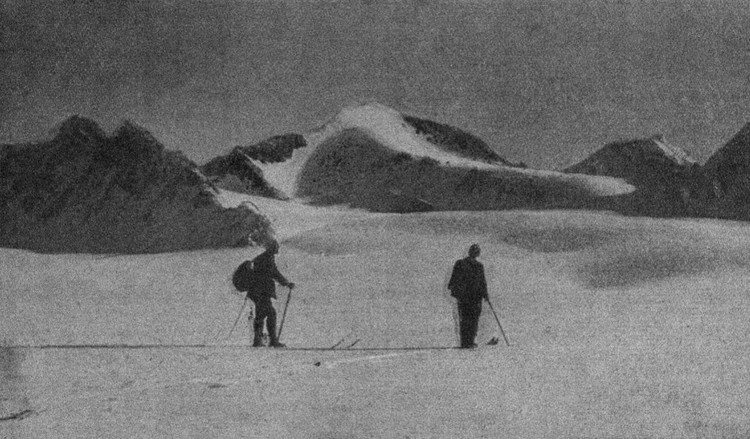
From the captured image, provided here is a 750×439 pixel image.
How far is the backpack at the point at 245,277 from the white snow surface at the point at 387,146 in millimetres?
82683

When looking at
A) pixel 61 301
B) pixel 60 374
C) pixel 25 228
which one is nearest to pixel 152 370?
pixel 60 374

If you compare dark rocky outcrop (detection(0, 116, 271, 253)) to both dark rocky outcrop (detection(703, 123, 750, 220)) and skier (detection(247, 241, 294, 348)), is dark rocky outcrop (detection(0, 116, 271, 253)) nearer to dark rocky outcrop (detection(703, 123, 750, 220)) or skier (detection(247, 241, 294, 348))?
skier (detection(247, 241, 294, 348))

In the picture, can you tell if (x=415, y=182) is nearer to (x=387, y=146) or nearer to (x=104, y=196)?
(x=387, y=146)

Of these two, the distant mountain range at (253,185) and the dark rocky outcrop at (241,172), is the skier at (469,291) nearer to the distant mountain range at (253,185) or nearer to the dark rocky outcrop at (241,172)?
the distant mountain range at (253,185)

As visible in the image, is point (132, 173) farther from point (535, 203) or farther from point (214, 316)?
point (535, 203)

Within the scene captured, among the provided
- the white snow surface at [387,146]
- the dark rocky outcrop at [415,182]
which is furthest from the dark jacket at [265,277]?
the white snow surface at [387,146]

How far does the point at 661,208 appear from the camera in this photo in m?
53.3

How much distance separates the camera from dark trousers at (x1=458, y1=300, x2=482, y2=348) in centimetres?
1381

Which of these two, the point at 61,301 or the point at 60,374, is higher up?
the point at 60,374

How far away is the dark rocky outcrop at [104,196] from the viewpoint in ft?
136

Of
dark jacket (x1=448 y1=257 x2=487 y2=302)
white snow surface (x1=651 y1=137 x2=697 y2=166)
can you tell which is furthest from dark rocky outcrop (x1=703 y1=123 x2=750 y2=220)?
white snow surface (x1=651 y1=137 x2=697 y2=166)

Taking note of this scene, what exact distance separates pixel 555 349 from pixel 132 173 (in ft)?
128

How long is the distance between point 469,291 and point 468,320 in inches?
15.8

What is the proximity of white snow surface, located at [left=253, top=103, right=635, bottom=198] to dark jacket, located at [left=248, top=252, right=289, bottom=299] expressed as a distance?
8258cm
